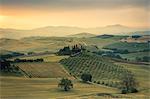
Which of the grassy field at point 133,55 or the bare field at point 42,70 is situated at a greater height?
the grassy field at point 133,55

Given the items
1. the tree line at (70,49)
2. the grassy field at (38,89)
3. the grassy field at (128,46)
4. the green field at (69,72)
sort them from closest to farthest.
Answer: the grassy field at (38,89) → the green field at (69,72) → the tree line at (70,49) → the grassy field at (128,46)

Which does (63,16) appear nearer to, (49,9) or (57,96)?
(49,9)

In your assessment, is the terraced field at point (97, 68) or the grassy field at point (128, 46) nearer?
the terraced field at point (97, 68)

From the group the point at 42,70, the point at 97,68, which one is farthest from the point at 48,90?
the point at 97,68

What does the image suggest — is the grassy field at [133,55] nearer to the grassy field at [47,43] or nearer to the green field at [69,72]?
the green field at [69,72]

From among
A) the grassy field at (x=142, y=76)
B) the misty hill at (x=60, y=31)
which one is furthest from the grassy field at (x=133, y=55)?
the misty hill at (x=60, y=31)

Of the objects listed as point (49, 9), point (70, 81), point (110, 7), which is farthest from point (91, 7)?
point (70, 81)

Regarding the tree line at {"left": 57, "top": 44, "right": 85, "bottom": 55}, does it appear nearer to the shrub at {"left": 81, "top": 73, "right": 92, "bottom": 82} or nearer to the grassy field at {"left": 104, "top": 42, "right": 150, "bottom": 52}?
the grassy field at {"left": 104, "top": 42, "right": 150, "bottom": 52}

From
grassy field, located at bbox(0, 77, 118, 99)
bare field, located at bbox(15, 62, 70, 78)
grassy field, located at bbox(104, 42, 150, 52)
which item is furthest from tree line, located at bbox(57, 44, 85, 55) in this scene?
grassy field, located at bbox(0, 77, 118, 99)

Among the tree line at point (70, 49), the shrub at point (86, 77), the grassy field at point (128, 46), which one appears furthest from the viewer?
the grassy field at point (128, 46)

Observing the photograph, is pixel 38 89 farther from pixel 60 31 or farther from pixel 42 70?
pixel 60 31
